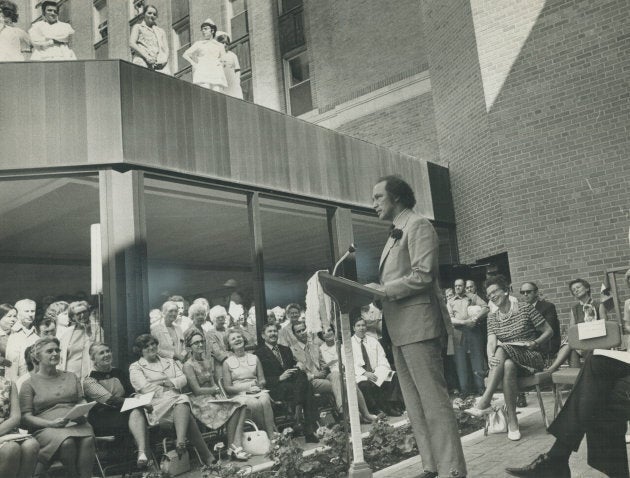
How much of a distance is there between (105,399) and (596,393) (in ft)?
13.6

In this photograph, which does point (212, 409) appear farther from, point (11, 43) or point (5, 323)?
point (11, 43)

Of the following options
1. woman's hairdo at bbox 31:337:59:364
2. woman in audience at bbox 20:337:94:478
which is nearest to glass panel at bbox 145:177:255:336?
woman's hairdo at bbox 31:337:59:364

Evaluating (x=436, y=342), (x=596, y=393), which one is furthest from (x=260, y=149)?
(x=596, y=393)

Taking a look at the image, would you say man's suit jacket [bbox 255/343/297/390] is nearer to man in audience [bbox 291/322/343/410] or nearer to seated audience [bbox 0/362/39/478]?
man in audience [bbox 291/322/343/410]

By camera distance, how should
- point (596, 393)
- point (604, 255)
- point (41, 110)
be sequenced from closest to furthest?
point (596, 393)
point (41, 110)
point (604, 255)

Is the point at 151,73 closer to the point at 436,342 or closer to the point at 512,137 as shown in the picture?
the point at 436,342

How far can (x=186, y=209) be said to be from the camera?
10.2 m

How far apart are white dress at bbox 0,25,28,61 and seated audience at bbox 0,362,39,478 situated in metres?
4.35

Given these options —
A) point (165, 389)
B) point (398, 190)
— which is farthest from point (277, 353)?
point (398, 190)

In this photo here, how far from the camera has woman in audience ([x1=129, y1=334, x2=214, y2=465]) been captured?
572cm

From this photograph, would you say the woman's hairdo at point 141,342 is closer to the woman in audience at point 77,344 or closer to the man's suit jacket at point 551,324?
the woman in audience at point 77,344

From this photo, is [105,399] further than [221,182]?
No

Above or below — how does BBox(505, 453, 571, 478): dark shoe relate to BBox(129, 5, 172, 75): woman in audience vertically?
below

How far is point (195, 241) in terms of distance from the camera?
13.7m
